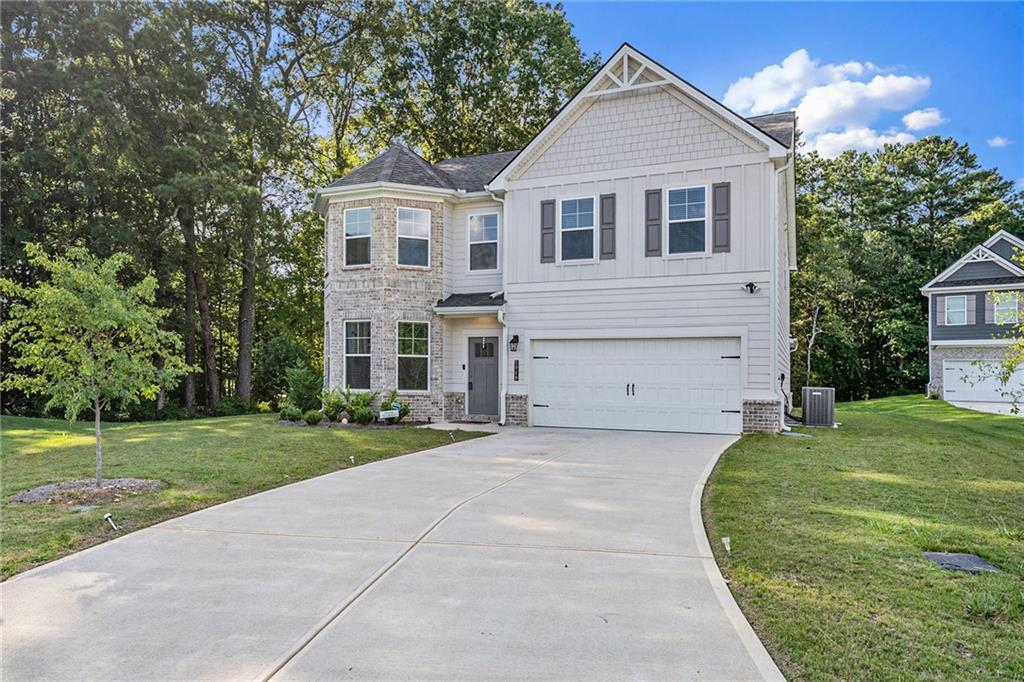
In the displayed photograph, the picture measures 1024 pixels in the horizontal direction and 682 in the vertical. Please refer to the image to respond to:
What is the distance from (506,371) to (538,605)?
1162 cm

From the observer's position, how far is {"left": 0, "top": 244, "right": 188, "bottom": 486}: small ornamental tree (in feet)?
22.8

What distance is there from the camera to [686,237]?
13.9 meters

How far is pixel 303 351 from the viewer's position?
28.2 m

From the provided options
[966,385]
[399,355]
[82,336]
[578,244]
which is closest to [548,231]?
[578,244]

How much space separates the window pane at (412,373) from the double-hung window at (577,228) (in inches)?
177

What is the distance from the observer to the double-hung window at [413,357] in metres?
15.9

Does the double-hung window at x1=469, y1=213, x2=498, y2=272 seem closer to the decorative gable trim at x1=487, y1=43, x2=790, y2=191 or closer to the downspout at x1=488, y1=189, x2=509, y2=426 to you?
the downspout at x1=488, y1=189, x2=509, y2=426

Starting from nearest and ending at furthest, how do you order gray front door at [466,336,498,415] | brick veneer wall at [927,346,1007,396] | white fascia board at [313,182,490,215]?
white fascia board at [313,182,490,215]
gray front door at [466,336,498,415]
brick veneer wall at [927,346,1007,396]

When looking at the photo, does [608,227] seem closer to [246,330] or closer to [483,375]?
[483,375]

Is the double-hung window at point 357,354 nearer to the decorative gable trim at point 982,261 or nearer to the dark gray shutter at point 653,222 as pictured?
the dark gray shutter at point 653,222

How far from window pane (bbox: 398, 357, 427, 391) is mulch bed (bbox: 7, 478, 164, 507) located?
27.2 feet

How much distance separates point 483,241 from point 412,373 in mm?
3857

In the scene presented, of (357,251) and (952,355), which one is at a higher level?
(357,251)

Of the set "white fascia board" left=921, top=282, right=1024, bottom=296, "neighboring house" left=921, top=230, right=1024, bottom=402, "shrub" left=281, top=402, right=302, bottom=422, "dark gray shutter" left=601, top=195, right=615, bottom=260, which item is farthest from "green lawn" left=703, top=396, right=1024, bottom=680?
"white fascia board" left=921, top=282, right=1024, bottom=296
